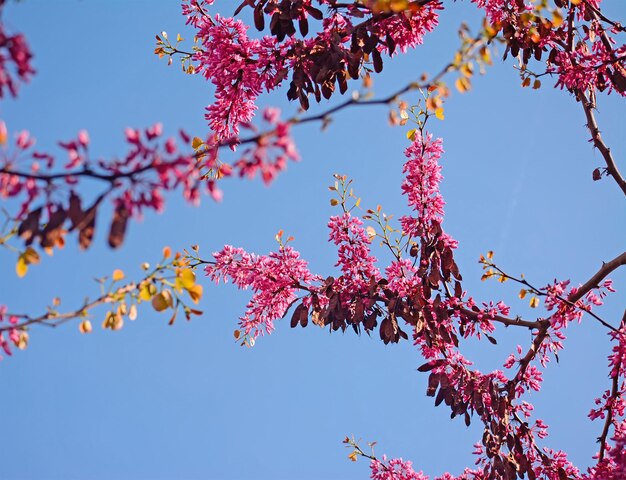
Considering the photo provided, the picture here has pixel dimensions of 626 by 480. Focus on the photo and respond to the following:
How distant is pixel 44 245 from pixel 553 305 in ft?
9.84

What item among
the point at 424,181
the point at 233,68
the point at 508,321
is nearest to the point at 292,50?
the point at 233,68

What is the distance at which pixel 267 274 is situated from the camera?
4039 millimetres

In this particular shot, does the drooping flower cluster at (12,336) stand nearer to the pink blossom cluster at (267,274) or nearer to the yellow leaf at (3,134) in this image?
the yellow leaf at (3,134)

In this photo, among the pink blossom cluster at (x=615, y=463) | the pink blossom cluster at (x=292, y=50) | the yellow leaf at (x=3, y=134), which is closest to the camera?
the yellow leaf at (x=3, y=134)

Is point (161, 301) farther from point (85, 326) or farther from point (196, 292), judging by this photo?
point (85, 326)

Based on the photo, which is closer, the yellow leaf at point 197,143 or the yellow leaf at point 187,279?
the yellow leaf at point 187,279

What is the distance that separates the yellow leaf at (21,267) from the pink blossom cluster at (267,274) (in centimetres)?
228

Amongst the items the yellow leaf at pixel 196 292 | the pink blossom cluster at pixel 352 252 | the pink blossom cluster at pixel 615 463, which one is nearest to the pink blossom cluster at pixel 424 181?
the pink blossom cluster at pixel 352 252

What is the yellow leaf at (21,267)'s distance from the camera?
178 cm

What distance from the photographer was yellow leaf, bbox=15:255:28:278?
178 centimetres

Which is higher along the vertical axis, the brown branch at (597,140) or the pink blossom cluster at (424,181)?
the brown branch at (597,140)

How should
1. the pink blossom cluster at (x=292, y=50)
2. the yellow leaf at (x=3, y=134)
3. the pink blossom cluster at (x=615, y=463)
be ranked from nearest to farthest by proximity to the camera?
the yellow leaf at (x=3, y=134) < the pink blossom cluster at (x=615, y=463) < the pink blossom cluster at (x=292, y=50)

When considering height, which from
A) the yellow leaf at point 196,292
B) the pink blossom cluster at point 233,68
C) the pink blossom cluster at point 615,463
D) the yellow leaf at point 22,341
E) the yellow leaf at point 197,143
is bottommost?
the yellow leaf at point 22,341

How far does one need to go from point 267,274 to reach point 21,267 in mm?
2318
